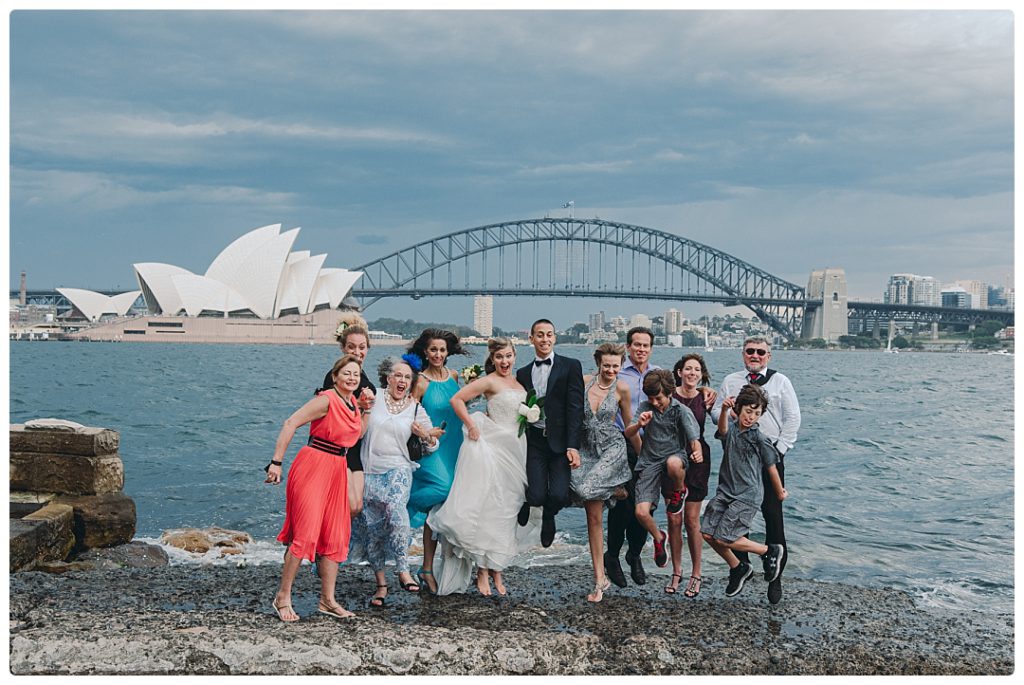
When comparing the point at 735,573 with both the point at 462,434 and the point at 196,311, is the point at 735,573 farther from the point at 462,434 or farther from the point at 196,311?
the point at 196,311

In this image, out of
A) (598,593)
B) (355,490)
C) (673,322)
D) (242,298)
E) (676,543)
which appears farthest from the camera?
(242,298)

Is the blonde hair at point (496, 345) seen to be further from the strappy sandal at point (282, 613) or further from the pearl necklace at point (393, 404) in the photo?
the strappy sandal at point (282, 613)

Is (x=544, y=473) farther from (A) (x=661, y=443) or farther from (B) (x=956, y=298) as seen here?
(B) (x=956, y=298)

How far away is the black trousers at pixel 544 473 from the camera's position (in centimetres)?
415

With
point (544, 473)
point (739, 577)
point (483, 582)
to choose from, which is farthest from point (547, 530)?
point (739, 577)

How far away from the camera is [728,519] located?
4.23 m

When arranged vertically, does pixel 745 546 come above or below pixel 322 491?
below

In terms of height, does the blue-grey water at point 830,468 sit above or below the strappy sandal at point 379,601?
below

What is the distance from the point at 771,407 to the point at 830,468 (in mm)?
12052

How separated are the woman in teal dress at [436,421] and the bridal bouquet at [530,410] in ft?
1.24

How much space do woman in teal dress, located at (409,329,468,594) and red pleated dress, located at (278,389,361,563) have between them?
502 millimetres

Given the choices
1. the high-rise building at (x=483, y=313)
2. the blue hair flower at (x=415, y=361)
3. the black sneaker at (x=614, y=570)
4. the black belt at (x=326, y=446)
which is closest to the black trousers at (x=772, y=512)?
the black sneaker at (x=614, y=570)

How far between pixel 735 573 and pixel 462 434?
4.99ft

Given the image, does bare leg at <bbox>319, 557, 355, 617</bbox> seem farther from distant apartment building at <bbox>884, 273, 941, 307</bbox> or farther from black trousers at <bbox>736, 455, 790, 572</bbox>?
distant apartment building at <bbox>884, 273, 941, 307</bbox>
